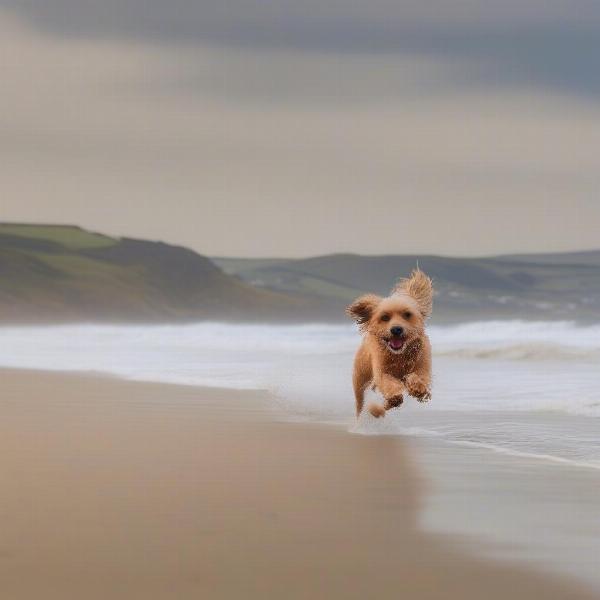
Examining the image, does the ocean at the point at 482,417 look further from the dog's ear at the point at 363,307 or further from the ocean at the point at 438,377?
the dog's ear at the point at 363,307

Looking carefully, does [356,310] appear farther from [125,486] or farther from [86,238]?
[86,238]

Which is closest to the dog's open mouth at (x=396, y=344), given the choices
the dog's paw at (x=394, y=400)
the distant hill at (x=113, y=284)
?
the dog's paw at (x=394, y=400)

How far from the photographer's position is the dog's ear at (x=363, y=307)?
32.4ft

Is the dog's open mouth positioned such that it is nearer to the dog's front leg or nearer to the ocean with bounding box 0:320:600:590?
the dog's front leg

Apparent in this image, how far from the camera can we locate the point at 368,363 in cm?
1034

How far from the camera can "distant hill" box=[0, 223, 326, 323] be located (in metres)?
77.9

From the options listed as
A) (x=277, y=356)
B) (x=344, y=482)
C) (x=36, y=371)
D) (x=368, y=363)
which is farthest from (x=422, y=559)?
(x=277, y=356)

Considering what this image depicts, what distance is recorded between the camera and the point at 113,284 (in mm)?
85688

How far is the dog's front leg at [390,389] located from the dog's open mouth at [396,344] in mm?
189

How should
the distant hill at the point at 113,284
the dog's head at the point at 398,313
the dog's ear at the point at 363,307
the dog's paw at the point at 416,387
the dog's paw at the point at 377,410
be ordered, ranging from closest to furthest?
the dog's paw at the point at 416,387
the dog's head at the point at 398,313
the dog's paw at the point at 377,410
the dog's ear at the point at 363,307
the distant hill at the point at 113,284

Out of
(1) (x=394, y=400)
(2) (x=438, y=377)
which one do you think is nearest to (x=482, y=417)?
(1) (x=394, y=400)

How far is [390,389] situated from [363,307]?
2.79 feet

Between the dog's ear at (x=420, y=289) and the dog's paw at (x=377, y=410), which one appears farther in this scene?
the dog's ear at (x=420, y=289)

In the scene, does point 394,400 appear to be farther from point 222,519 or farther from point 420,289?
point 222,519
